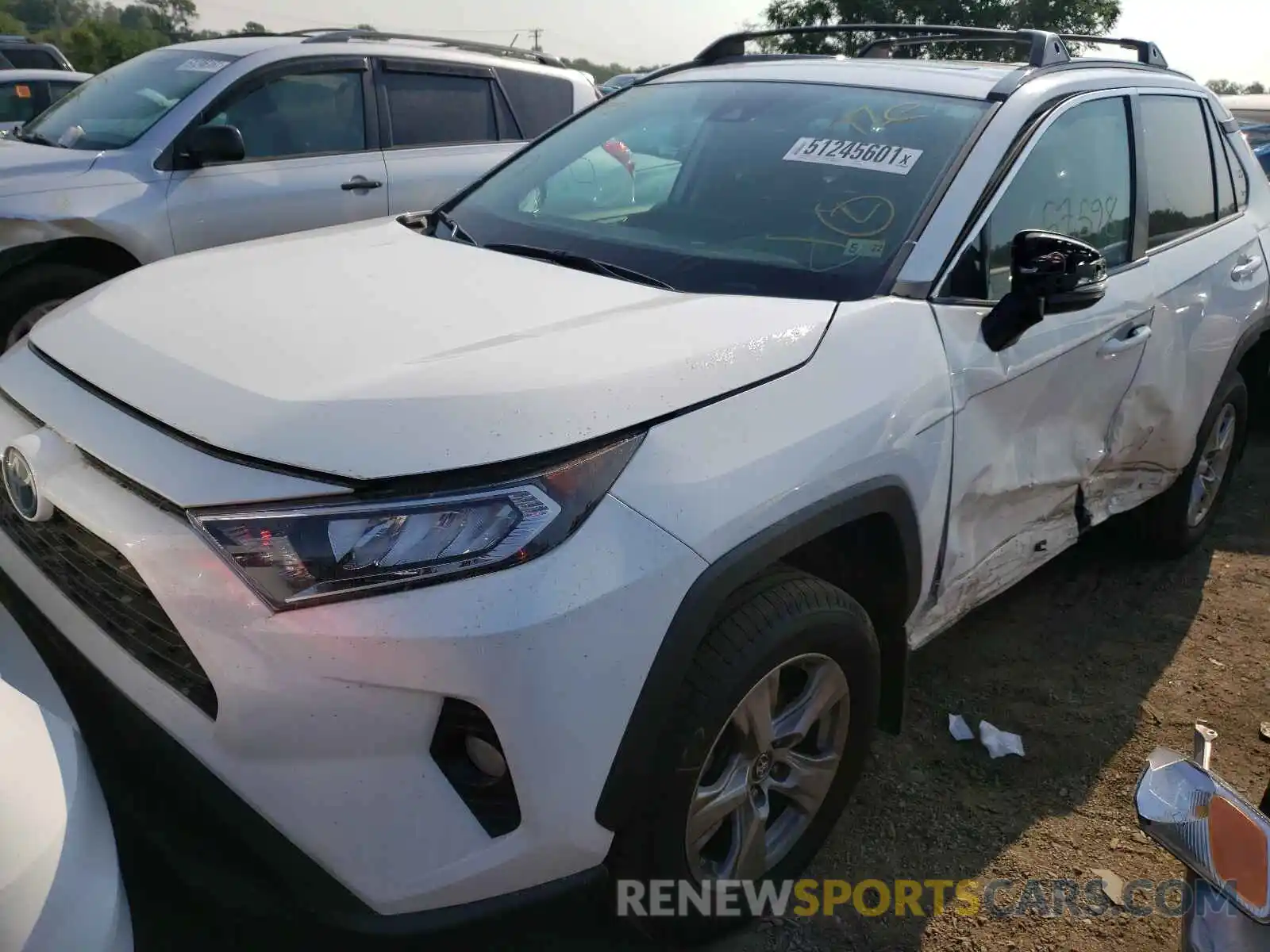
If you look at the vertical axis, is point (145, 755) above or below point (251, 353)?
below

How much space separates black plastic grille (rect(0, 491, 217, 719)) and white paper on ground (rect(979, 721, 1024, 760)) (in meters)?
2.15

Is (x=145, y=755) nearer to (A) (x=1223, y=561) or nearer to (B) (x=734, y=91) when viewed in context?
(B) (x=734, y=91)

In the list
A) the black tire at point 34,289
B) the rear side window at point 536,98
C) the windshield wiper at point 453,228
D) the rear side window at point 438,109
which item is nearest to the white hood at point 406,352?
the windshield wiper at point 453,228

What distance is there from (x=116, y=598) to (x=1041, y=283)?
6.57 feet

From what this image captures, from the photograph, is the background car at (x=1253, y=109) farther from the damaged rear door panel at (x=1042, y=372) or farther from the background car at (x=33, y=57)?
the background car at (x=33, y=57)

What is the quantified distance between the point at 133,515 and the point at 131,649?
0.25 metres

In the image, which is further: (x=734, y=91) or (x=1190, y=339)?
(x=1190, y=339)

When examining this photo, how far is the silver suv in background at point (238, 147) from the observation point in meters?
4.75

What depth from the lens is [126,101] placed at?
17.7 feet

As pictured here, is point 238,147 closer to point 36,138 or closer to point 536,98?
point 36,138

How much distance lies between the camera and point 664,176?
9.84 ft

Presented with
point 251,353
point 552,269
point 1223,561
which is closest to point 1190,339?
point 1223,561

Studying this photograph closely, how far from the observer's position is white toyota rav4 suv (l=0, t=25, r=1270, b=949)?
1.58 m

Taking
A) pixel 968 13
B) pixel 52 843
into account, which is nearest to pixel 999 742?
pixel 52 843
